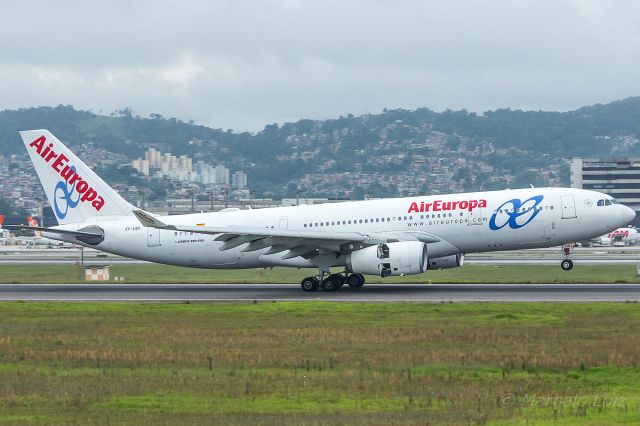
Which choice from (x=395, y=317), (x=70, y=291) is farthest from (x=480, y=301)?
(x=70, y=291)

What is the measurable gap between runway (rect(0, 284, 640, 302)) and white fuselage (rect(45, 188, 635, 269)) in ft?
5.78

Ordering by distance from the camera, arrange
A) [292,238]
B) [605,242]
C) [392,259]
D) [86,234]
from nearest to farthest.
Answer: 1. [392,259]
2. [292,238]
3. [86,234]
4. [605,242]

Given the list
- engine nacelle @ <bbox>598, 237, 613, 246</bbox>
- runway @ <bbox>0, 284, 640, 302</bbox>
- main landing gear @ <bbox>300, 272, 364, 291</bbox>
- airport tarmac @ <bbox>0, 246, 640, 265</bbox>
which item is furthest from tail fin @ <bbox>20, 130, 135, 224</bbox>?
engine nacelle @ <bbox>598, 237, 613, 246</bbox>

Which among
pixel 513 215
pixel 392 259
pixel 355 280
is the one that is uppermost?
pixel 513 215

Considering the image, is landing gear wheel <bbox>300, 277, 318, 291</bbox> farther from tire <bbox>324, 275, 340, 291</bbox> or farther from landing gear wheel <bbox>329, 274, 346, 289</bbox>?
landing gear wheel <bbox>329, 274, 346, 289</bbox>

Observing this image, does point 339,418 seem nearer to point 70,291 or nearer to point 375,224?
point 375,224

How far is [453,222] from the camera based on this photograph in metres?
47.9

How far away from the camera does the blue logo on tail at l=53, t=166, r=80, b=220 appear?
5281 centimetres

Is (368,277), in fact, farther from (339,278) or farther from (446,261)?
(339,278)

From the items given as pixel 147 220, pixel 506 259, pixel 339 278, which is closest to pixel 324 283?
pixel 339 278

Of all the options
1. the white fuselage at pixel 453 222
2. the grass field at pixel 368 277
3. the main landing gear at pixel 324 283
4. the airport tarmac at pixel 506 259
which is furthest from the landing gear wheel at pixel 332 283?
the airport tarmac at pixel 506 259

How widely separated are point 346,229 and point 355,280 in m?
2.40

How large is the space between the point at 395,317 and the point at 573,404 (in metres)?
15.6

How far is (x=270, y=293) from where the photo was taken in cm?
4866
